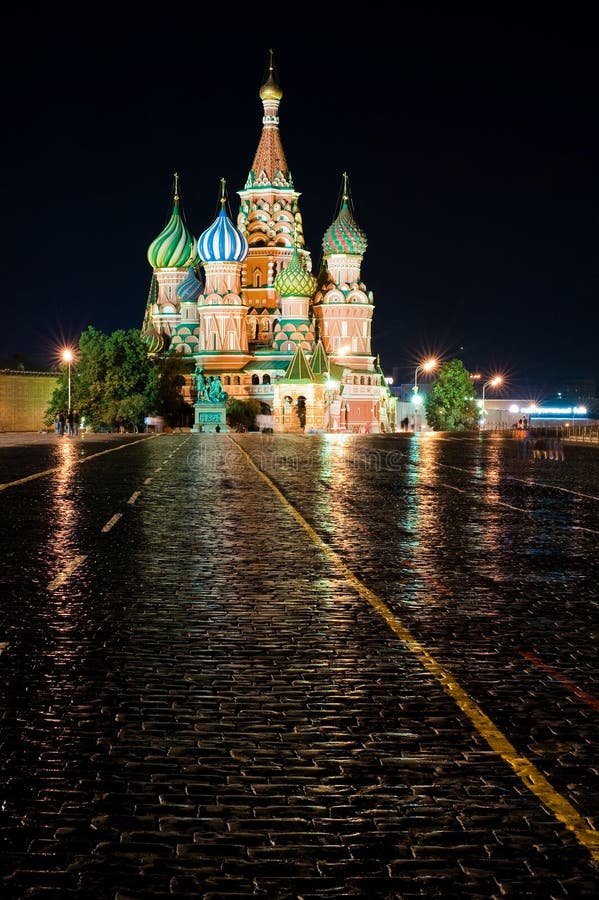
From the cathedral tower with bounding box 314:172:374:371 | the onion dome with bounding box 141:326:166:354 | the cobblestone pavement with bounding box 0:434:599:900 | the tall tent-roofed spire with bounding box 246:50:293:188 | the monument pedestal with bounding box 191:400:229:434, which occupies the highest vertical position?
the tall tent-roofed spire with bounding box 246:50:293:188

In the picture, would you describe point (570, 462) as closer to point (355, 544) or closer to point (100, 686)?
point (355, 544)

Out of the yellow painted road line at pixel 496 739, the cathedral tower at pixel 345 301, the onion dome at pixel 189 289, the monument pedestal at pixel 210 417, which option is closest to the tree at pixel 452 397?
the cathedral tower at pixel 345 301

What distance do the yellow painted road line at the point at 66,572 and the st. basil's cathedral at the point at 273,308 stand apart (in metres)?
87.6

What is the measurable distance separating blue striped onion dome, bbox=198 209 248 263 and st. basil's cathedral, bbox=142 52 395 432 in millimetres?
96

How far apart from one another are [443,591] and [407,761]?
16.5 feet

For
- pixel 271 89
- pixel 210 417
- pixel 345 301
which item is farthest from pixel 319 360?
pixel 271 89

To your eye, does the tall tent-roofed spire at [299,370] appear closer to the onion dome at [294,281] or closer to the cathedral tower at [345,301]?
the onion dome at [294,281]

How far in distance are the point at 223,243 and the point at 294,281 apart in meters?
7.71

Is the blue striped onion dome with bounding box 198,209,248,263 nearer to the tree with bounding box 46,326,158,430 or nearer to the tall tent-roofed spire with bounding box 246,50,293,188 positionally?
the tall tent-roofed spire with bounding box 246,50,293,188

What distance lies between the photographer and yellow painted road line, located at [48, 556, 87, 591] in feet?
34.1

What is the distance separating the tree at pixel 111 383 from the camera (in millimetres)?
88312

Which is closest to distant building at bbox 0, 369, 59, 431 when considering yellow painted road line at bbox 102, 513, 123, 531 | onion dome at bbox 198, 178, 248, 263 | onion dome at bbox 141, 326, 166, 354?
onion dome at bbox 141, 326, 166, 354

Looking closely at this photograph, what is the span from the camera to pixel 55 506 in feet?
59.0

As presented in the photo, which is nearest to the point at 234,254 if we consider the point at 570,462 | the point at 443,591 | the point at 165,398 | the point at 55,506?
the point at 165,398
